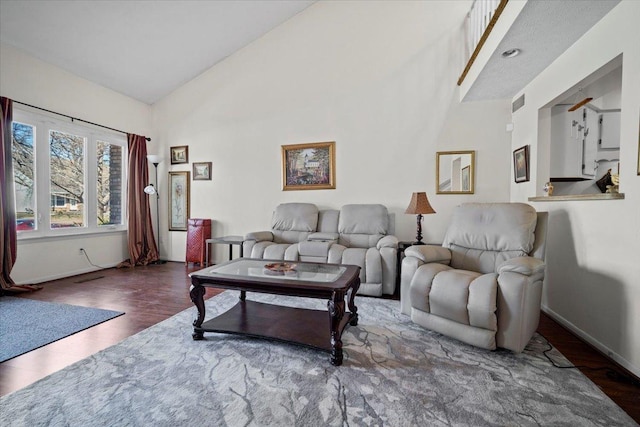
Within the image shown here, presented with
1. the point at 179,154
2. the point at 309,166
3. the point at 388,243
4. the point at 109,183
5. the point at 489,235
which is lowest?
the point at 388,243

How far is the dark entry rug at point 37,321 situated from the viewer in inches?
81.4

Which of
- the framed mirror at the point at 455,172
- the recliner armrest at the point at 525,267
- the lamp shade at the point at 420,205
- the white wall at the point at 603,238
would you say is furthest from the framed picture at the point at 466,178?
the recliner armrest at the point at 525,267

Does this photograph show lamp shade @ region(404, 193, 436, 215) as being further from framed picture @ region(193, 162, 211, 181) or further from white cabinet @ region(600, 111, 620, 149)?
framed picture @ region(193, 162, 211, 181)

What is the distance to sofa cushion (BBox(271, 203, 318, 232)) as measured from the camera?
407cm

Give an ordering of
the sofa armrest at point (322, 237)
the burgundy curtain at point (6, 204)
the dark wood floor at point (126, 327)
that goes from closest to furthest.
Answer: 1. the dark wood floor at point (126, 327)
2. the burgundy curtain at point (6, 204)
3. the sofa armrest at point (322, 237)

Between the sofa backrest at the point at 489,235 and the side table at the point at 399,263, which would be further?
the side table at the point at 399,263

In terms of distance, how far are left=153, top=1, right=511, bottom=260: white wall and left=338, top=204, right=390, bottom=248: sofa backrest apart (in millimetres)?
318

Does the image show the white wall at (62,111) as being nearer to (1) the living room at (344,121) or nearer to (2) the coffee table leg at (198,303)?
(1) the living room at (344,121)

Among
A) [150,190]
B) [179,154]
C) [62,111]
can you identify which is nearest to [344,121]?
[179,154]

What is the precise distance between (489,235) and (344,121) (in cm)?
255

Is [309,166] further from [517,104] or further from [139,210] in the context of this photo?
[139,210]

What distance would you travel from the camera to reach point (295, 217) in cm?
412

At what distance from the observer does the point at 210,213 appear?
194 inches

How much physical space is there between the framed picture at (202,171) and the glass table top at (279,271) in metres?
2.79
